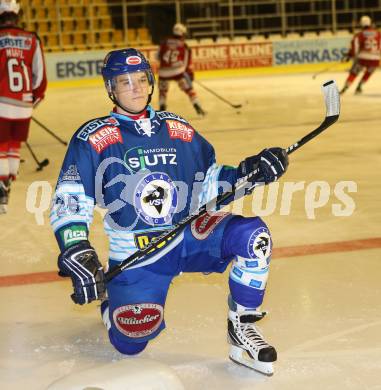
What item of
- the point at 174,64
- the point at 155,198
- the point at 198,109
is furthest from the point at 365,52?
the point at 155,198

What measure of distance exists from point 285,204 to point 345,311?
220 cm

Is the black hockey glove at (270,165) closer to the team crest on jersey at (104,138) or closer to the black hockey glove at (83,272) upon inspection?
the team crest on jersey at (104,138)

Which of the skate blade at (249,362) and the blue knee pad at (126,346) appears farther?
the blue knee pad at (126,346)

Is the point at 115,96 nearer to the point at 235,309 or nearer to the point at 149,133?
the point at 149,133

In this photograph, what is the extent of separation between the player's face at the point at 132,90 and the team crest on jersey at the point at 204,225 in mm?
404

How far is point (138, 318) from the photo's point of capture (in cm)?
293

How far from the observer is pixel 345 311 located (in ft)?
11.2

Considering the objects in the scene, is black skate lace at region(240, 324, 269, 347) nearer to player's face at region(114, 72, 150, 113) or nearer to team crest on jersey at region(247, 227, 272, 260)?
team crest on jersey at region(247, 227, 272, 260)

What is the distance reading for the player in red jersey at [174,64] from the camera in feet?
38.4

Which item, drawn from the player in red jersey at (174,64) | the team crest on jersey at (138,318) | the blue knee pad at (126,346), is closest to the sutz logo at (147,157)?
the team crest on jersey at (138,318)

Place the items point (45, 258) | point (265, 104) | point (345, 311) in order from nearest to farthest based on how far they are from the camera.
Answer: point (345, 311), point (45, 258), point (265, 104)

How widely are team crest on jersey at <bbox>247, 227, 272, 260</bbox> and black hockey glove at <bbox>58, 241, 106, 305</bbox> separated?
1.55 ft

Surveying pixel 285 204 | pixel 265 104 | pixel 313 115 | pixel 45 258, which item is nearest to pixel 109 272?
pixel 45 258

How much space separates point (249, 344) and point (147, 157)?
67cm
